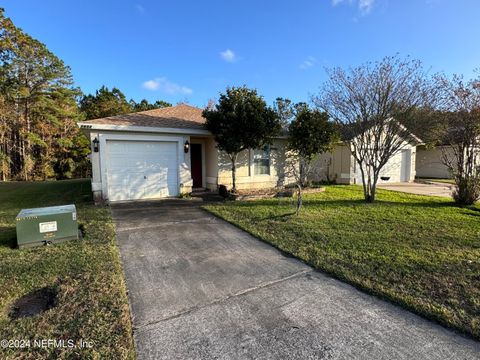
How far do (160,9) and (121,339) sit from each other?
39.3 ft

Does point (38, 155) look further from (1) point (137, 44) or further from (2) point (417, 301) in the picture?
(2) point (417, 301)

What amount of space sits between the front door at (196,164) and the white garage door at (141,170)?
1.65 m

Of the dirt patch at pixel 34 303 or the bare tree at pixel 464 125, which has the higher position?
the bare tree at pixel 464 125

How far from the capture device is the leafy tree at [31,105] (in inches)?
787

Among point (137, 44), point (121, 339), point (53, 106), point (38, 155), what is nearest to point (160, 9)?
point (137, 44)

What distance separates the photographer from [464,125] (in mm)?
8445

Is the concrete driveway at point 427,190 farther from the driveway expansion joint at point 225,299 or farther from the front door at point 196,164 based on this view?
the driveway expansion joint at point 225,299

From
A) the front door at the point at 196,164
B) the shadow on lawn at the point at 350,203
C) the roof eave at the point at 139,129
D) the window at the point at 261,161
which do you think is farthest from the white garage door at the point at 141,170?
the window at the point at 261,161

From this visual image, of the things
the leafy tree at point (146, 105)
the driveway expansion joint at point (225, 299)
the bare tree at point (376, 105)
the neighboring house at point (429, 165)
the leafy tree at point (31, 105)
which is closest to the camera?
the driveway expansion joint at point (225, 299)

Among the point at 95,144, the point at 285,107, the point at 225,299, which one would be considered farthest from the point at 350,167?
the point at 225,299

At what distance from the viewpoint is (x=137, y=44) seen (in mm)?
13961

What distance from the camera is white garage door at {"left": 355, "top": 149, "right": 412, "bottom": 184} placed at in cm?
→ 1564

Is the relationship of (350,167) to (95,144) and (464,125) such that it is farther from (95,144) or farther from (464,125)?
(95,144)

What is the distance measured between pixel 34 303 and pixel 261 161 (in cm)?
959
